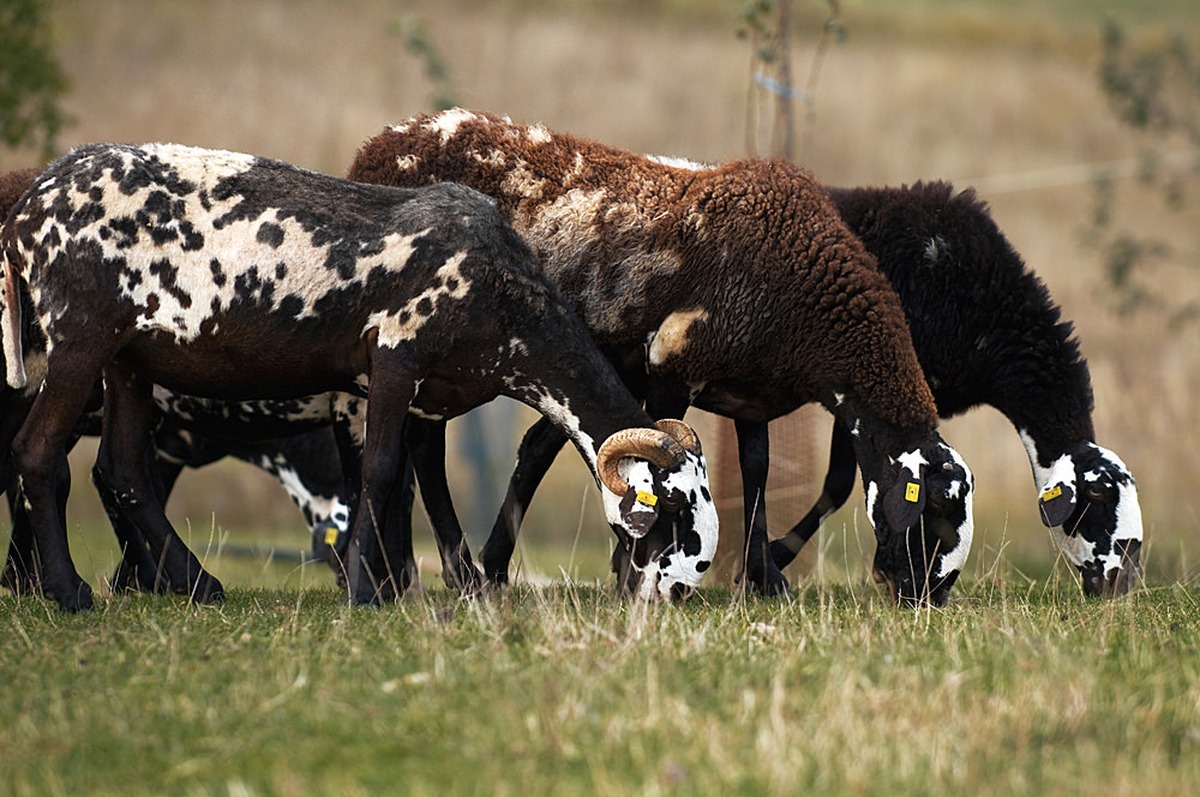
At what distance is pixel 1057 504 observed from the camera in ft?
34.7

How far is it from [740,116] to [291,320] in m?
24.5

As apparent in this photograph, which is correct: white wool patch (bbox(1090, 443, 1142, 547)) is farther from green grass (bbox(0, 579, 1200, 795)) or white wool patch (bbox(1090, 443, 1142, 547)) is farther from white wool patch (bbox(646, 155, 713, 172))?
white wool patch (bbox(646, 155, 713, 172))

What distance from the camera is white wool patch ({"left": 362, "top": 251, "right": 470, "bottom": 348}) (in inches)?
347

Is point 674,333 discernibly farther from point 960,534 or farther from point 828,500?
point 828,500

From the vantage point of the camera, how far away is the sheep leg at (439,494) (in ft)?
33.1

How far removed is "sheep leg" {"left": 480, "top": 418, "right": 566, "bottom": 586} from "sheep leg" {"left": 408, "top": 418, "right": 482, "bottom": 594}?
0.23 meters

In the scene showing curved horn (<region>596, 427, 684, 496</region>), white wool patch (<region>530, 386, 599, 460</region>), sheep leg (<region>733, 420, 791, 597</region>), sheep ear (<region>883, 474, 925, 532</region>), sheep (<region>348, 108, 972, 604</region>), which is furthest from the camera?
sheep leg (<region>733, 420, 791, 597</region>)

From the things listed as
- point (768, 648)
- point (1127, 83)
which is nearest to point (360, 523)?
point (768, 648)

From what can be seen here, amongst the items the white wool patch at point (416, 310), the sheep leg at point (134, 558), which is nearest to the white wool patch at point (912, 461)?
the white wool patch at point (416, 310)

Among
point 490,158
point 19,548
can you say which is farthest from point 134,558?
point 490,158

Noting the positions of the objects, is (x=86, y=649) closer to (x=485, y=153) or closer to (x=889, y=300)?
(x=485, y=153)

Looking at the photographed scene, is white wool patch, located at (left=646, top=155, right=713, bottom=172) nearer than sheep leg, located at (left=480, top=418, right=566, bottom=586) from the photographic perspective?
No

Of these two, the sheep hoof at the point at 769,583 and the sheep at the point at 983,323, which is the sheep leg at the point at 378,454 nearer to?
the sheep hoof at the point at 769,583

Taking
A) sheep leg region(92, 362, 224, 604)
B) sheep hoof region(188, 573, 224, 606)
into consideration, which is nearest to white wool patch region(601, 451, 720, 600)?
sheep hoof region(188, 573, 224, 606)
